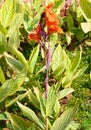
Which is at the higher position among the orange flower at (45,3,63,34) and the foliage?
the orange flower at (45,3,63,34)

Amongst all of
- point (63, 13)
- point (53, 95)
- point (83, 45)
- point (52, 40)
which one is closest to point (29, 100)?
point (53, 95)

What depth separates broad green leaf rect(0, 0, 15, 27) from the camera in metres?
2.94

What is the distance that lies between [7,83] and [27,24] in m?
0.92

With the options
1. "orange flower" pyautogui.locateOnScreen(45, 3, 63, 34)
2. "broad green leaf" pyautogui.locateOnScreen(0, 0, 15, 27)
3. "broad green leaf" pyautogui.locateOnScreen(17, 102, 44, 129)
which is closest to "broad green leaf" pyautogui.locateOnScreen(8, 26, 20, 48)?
"broad green leaf" pyautogui.locateOnScreen(0, 0, 15, 27)

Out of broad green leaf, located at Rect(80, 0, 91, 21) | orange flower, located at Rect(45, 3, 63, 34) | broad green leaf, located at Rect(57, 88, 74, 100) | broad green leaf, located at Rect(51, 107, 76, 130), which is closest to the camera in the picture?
orange flower, located at Rect(45, 3, 63, 34)

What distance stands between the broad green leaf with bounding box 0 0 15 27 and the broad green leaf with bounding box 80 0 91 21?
1.84 ft

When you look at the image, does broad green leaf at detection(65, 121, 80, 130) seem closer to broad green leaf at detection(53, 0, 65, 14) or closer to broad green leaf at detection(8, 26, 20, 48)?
broad green leaf at detection(8, 26, 20, 48)

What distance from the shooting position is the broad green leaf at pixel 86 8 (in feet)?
10.3

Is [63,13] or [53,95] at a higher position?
[63,13]

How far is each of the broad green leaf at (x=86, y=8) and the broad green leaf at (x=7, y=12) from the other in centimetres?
56

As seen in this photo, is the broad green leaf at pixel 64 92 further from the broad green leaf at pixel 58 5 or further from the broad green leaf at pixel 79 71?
the broad green leaf at pixel 58 5

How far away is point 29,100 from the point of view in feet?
8.61

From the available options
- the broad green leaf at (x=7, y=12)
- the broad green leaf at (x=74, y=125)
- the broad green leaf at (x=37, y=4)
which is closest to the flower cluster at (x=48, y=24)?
the broad green leaf at (x=74, y=125)

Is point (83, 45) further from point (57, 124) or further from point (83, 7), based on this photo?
point (57, 124)
